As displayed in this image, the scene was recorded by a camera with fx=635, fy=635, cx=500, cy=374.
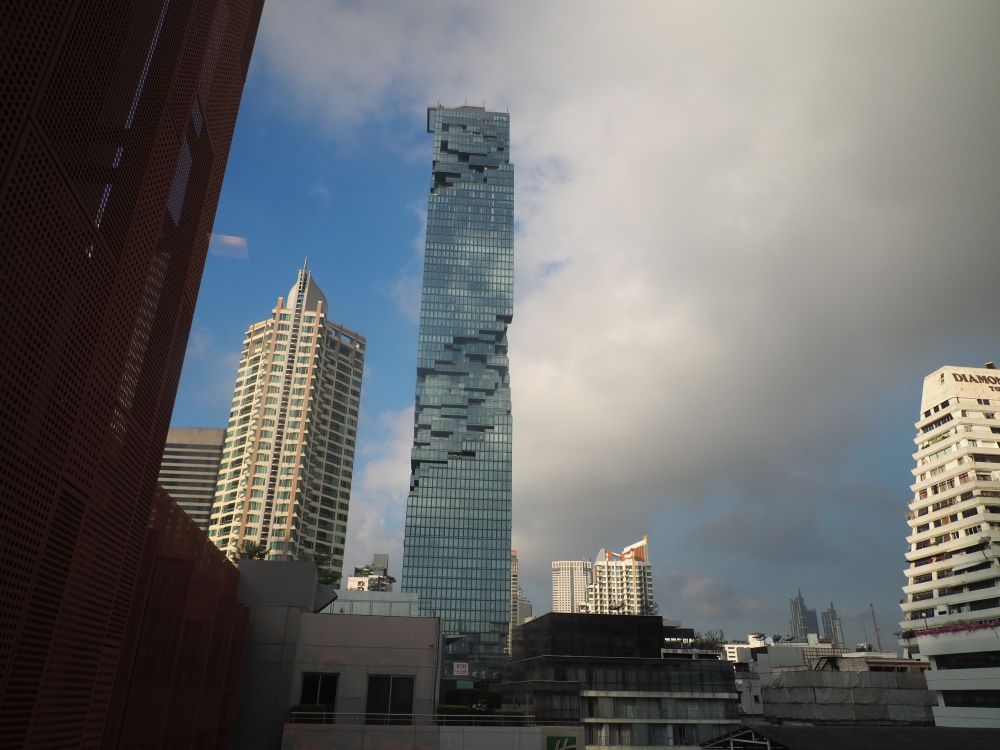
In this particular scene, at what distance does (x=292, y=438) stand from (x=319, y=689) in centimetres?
11629

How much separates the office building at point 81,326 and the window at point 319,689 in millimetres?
15284

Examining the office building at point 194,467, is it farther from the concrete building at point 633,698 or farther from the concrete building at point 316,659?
the concrete building at point 316,659

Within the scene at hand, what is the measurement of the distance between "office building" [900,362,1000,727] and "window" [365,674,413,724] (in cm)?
7218

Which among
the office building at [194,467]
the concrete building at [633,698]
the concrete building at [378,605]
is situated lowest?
the concrete building at [633,698]

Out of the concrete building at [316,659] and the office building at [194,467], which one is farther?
the office building at [194,467]

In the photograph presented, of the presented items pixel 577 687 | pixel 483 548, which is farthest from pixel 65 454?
pixel 483 548

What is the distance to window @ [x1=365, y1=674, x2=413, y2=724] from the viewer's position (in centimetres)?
2798

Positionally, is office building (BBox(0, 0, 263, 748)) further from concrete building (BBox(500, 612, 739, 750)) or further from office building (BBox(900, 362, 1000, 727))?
office building (BBox(900, 362, 1000, 727))

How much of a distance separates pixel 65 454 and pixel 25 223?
390 centimetres

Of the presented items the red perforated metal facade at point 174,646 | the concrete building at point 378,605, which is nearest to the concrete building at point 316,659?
the red perforated metal facade at point 174,646

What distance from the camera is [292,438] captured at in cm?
13812

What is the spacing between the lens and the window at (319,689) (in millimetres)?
27672

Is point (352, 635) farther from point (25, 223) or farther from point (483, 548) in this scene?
point (483, 548)

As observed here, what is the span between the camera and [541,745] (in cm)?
2619
